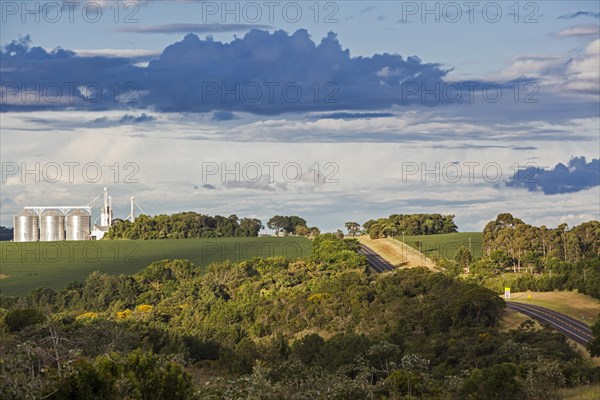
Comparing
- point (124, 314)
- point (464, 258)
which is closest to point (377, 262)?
point (464, 258)

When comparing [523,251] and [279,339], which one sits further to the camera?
[523,251]

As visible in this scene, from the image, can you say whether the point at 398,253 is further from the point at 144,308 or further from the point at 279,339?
the point at 279,339

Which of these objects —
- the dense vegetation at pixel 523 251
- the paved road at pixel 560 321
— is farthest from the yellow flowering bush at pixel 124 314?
the dense vegetation at pixel 523 251

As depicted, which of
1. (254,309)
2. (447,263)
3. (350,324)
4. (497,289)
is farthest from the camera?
(447,263)

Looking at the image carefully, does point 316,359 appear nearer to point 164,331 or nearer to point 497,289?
point 164,331

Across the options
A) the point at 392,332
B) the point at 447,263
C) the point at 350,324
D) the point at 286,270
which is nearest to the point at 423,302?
the point at 350,324

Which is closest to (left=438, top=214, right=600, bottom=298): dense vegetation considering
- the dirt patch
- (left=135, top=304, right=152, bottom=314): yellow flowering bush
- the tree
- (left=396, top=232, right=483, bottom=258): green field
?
the tree
